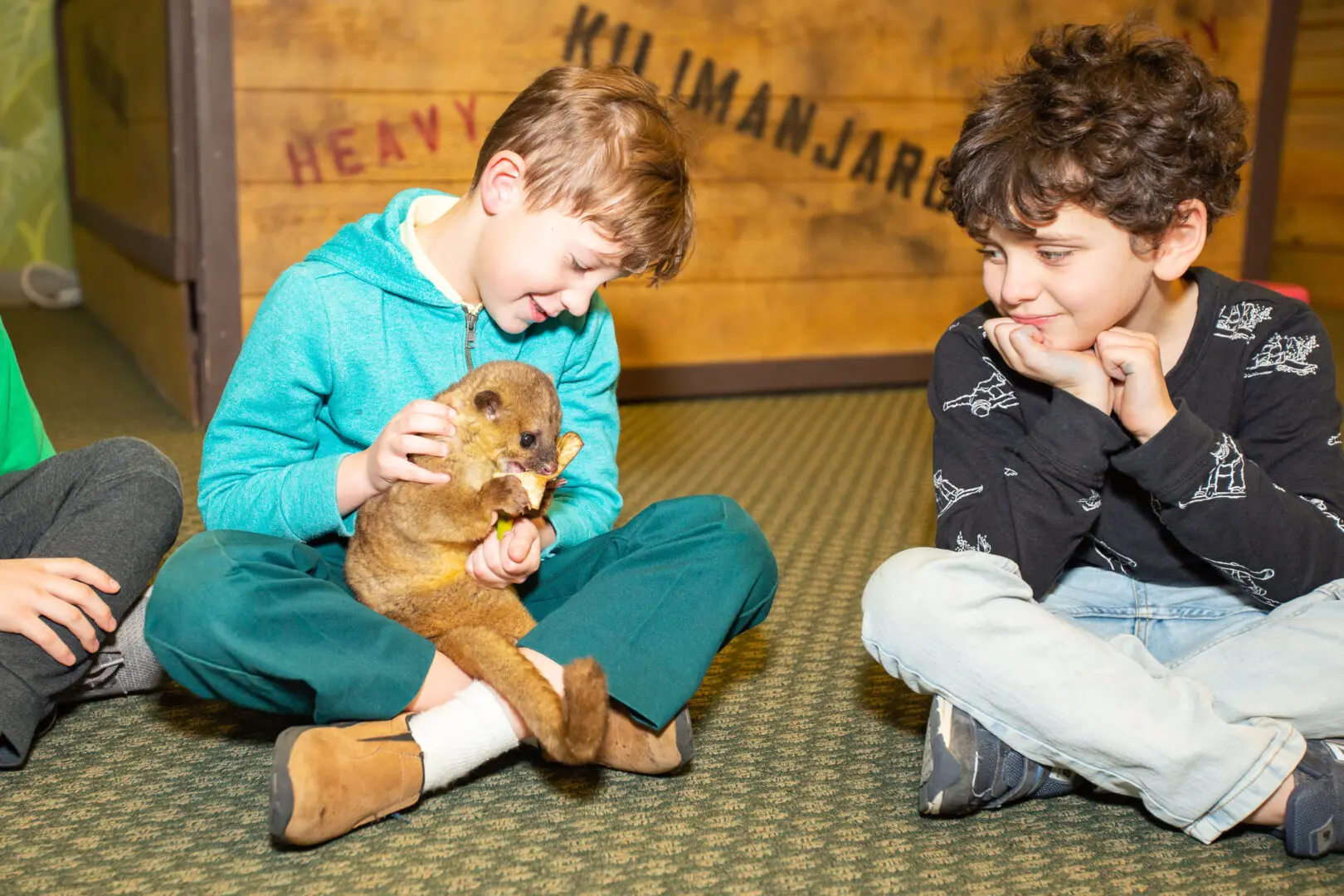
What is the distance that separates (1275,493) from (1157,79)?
0.51 m

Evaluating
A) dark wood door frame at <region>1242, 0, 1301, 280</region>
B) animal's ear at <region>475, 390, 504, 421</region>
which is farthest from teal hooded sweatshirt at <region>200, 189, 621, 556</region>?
dark wood door frame at <region>1242, 0, 1301, 280</region>

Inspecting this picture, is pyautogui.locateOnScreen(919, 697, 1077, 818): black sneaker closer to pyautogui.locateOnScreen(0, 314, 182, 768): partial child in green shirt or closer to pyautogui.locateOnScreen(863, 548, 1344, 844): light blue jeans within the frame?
pyautogui.locateOnScreen(863, 548, 1344, 844): light blue jeans

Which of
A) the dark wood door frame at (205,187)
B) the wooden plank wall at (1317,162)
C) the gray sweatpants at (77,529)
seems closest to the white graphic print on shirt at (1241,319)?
the gray sweatpants at (77,529)

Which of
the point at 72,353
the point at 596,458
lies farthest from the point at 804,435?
the point at 72,353

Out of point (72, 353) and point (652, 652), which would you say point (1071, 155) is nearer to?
point (652, 652)

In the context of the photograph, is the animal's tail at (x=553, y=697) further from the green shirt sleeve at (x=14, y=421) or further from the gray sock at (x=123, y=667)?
the green shirt sleeve at (x=14, y=421)

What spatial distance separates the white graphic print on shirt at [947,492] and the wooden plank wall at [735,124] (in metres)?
1.96

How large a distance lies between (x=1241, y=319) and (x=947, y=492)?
426mm

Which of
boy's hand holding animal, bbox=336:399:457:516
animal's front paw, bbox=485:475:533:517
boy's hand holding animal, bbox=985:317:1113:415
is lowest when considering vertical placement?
animal's front paw, bbox=485:475:533:517

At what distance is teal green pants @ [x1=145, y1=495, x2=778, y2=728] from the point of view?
1.23m

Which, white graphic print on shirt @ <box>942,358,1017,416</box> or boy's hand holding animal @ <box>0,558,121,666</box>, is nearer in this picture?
boy's hand holding animal @ <box>0,558,121,666</box>

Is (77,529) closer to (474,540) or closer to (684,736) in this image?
(474,540)

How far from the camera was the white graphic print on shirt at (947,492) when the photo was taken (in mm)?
1408

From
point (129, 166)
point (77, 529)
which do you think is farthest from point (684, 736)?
point (129, 166)
